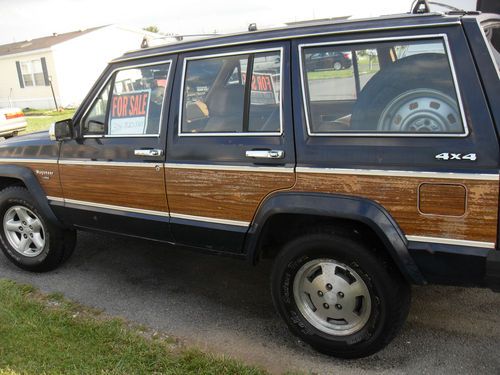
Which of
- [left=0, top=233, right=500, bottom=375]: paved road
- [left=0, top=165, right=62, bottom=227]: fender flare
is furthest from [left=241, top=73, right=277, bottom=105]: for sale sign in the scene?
[left=0, top=165, right=62, bottom=227]: fender flare

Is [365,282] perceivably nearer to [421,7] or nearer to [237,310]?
[237,310]

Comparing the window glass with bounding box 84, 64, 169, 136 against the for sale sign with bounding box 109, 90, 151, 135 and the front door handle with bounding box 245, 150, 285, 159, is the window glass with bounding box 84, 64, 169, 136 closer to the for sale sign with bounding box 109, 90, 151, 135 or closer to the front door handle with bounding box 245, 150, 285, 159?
the for sale sign with bounding box 109, 90, 151, 135

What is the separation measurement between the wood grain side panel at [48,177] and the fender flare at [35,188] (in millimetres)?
35

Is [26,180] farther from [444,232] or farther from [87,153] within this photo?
[444,232]

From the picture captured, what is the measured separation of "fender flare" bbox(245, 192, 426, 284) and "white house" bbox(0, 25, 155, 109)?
2340 centimetres

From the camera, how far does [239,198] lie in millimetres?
3041

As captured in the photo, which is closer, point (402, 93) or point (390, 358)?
point (402, 93)

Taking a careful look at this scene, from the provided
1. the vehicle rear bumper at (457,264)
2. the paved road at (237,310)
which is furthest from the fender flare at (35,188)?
the vehicle rear bumper at (457,264)

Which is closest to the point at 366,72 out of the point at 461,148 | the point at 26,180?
the point at 461,148

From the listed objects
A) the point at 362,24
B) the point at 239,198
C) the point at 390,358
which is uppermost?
the point at 362,24

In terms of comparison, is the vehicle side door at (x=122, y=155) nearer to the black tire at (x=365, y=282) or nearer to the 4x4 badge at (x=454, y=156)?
the black tire at (x=365, y=282)

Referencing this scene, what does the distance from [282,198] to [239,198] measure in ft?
1.07

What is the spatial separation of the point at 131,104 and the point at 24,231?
174 centimetres

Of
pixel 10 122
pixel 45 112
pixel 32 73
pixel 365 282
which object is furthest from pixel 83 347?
pixel 32 73
